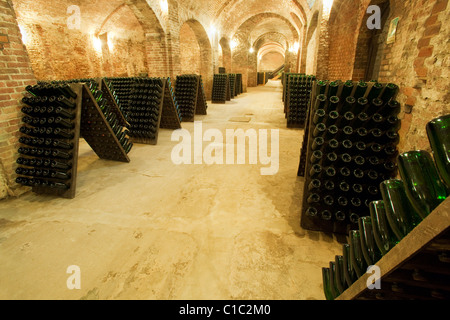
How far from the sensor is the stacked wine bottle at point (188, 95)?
21.0 feet

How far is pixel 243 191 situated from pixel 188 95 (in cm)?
462

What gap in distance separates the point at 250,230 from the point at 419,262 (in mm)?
1424

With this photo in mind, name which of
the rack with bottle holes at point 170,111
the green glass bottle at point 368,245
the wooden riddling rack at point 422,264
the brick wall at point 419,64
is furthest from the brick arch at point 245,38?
the wooden riddling rack at point 422,264

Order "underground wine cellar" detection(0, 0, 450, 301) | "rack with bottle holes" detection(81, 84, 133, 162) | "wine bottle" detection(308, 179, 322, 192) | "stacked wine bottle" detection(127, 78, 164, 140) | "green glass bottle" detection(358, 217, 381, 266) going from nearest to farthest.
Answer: "underground wine cellar" detection(0, 0, 450, 301)
"green glass bottle" detection(358, 217, 381, 266)
"wine bottle" detection(308, 179, 322, 192)
"rack with bottle holes" detection(81, 84, 133, 162)
"stacked wine bottle" detection(127, 78, 164, 140)

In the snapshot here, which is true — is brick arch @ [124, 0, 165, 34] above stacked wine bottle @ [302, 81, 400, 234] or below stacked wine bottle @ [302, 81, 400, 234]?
above

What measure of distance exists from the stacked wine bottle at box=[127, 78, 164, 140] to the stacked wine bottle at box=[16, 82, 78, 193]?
1.79 metres

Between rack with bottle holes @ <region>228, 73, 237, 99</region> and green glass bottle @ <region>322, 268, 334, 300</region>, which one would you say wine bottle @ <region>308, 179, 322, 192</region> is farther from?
rack with bottle holes @ <region>228, 73, 237, 99</region>

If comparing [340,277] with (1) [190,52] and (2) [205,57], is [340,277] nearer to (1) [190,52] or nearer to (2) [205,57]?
(2) [205,57]

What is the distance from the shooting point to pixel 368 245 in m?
1.06

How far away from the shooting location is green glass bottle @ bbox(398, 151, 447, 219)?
2.41ft

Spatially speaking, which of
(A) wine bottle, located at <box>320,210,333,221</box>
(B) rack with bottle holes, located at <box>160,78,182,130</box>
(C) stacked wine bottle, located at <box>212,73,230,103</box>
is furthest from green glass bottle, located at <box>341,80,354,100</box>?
(C) stacked wine bottle, located at <box>212,73,230,103</box>

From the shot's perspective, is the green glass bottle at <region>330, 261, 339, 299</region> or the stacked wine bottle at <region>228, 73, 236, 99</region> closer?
the green glass bottle at <region>330, 261, 339, 299</region>
